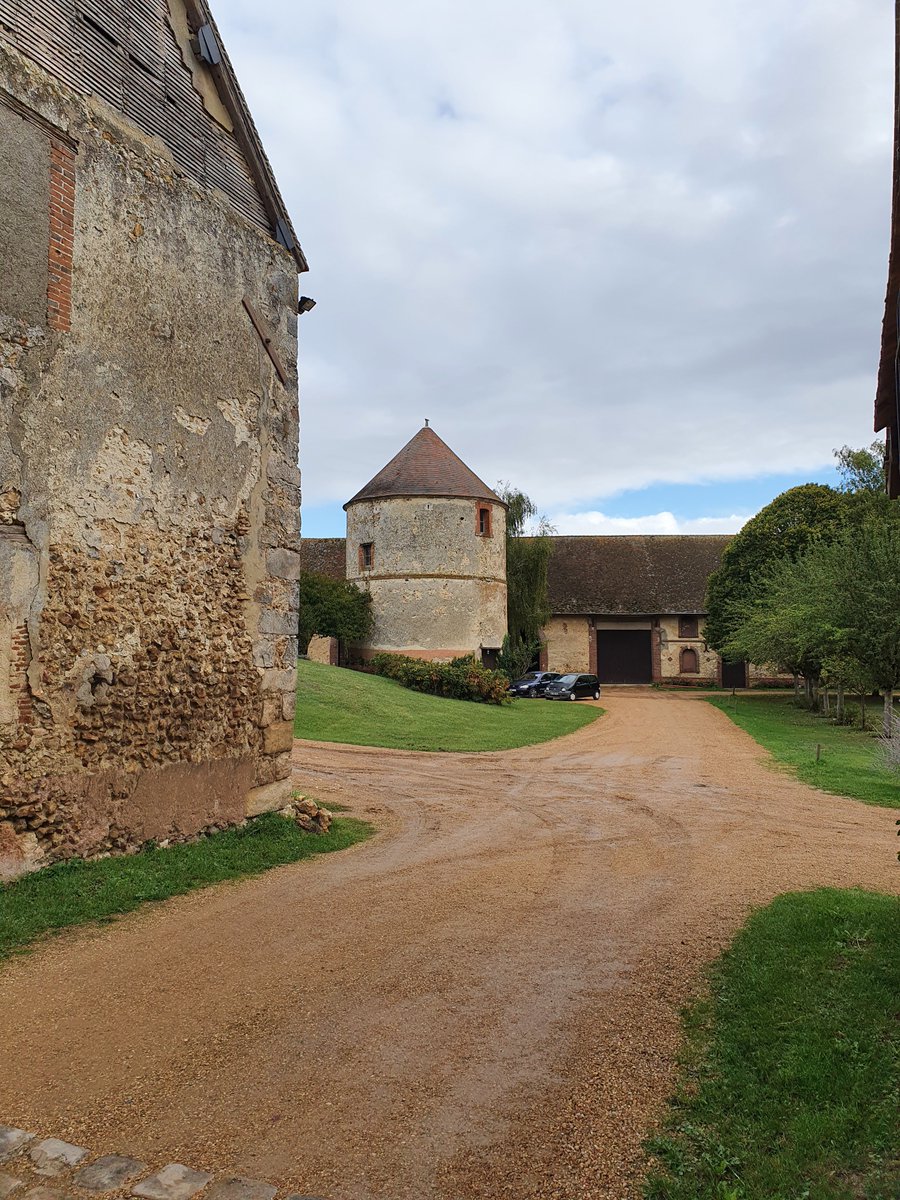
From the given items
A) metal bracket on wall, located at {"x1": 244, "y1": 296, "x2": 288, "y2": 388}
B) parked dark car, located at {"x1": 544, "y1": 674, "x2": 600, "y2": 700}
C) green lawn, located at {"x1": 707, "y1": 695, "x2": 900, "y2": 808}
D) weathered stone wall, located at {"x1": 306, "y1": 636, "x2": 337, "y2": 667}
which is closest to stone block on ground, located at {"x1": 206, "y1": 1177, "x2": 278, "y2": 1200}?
green lawn, located at {"x1": 707, "y1": 695, "x2": 900, "y2": 808}

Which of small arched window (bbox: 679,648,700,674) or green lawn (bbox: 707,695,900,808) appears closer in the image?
green lawn (bbox: 707,695,900,808)

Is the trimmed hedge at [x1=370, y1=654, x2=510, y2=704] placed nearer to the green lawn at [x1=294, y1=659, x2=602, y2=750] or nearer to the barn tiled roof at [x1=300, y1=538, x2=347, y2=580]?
the green lawn at [x1=294, y1=659, x2=602, y2=750]

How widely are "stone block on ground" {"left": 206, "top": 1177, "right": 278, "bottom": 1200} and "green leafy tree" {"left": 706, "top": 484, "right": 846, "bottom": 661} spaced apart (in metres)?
32.5

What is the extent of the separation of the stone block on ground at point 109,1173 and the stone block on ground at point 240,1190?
0.34 m

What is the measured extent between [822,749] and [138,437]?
16370 millimetres

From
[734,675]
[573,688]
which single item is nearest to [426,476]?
[573,688]

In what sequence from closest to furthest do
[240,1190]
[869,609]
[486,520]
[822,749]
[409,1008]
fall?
[240,1190] → [409,1008] → [822,749] → [869,609] → [486,520]

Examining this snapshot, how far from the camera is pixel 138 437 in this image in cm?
855

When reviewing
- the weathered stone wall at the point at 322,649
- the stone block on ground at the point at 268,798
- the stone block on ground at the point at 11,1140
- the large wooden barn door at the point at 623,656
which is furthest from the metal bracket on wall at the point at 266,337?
the large wooden barn door at the point at 623,656

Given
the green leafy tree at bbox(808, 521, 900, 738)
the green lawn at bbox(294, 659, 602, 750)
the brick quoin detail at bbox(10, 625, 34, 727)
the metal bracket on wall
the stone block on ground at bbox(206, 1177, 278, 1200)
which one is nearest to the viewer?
the stone block on ground at bbox(206, 1177, 278, 1200)

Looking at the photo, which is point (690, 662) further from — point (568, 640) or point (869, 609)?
point (869, 609)

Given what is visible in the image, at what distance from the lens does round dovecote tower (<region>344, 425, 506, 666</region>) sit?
34.7m

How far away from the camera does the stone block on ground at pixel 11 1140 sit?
12.0 ft

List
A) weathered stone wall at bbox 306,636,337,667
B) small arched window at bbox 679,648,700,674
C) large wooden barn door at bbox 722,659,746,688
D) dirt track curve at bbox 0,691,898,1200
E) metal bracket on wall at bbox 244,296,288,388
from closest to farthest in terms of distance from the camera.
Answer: dirt track curve at bbox 0,691,898,1200 < metal bracket on wall at bbox 244,296,288,388 < weathered stone wall at bbox 306,636,337,667 < large wooden barn door at bbox 722,659,746,688 < small arched window at bbox 679,648,700,674
